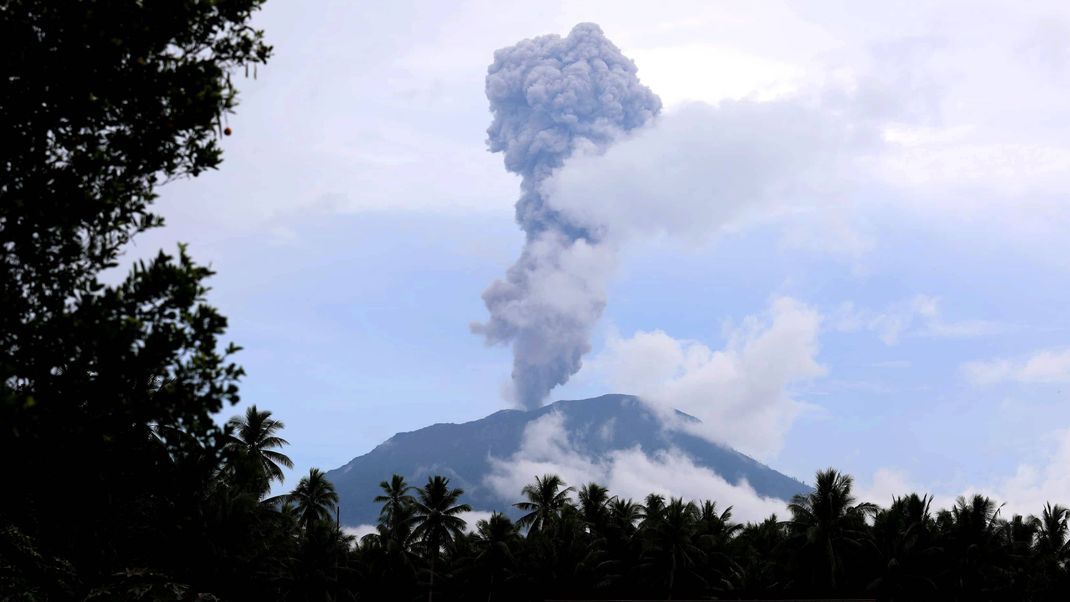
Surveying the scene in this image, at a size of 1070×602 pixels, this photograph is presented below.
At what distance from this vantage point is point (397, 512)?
3066 inches

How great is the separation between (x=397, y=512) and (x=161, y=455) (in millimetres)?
49736

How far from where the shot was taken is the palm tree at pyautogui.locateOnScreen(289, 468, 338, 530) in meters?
78.9

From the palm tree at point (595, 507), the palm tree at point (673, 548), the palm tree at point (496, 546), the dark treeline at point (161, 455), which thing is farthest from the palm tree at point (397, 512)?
the palm tree at point (673, 548)

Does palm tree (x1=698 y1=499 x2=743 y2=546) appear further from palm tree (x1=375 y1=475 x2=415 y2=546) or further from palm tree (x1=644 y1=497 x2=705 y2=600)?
palm tree (x1=375 y1=475 x2=415 y2=546)

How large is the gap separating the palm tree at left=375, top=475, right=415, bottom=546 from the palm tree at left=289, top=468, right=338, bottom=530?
4257 mm

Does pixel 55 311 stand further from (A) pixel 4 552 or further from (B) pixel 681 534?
(B) pixel 681 534

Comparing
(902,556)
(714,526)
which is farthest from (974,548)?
(714,526)

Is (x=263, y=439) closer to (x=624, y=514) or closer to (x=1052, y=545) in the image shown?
(x=624, y=514)

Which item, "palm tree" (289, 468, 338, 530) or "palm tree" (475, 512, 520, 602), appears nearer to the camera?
"palm tree" (475, 512, 520, 602)

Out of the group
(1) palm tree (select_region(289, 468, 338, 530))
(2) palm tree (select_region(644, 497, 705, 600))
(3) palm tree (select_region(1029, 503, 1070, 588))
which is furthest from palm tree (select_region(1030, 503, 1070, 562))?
(1) palm tree (select_region(289, 468, 338, 530))

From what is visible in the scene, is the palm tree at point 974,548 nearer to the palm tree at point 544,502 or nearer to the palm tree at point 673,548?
the palm tree at point 673,548

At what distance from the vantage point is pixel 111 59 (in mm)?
15984

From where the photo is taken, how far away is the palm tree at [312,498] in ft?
259

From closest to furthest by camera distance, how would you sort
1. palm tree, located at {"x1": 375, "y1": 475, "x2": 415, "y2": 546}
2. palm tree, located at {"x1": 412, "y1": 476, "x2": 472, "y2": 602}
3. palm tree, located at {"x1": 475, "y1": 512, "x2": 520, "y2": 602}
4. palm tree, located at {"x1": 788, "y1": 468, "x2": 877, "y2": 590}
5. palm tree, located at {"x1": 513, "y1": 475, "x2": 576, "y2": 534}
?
palm tree, located at {"x1": 788, "y1": 468, "x2": 877, "y2": 590} → palm tree, located at {"x1": 475, "y1": 512, "x2": 520, "y2": 602} → palm tree, located at {"x1": 412, "y1": 476, "x2": 472, "y2": 602} → palm tree, located at {"x1": 375, "y1": 475, "x2": 415, "y2": 546} → palm tree, located at {"x1": 513, "y1": 475, "x2": 576, "y2": 534}
